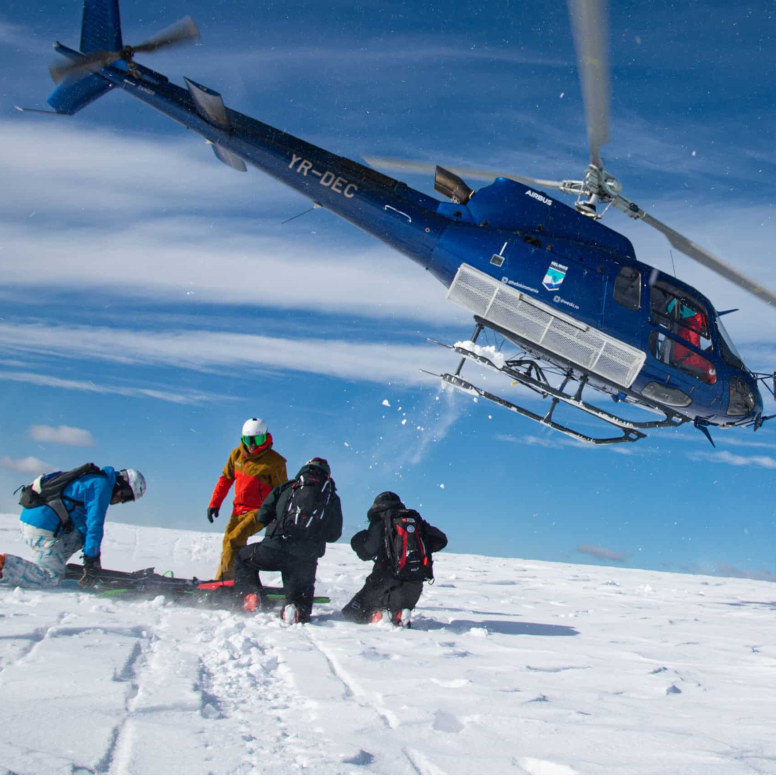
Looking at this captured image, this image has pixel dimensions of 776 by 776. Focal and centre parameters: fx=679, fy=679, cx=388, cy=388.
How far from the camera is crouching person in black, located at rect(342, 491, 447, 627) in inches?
230

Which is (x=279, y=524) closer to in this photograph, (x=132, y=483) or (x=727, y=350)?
(x=132, y=483)

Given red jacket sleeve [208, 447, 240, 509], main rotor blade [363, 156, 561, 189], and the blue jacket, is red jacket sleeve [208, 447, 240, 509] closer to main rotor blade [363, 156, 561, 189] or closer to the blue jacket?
the blue jacket

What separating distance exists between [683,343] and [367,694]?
8732mm

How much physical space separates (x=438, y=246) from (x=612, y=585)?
20.8 ft

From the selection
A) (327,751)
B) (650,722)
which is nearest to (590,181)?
(650,722)

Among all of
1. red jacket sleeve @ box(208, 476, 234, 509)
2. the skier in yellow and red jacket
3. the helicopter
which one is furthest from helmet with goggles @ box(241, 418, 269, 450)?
the helicopter

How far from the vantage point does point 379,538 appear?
5.97 meters

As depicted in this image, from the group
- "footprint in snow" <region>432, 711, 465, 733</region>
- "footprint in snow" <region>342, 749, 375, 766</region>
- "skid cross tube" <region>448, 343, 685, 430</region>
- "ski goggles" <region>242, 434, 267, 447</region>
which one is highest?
"skid cross tube" <region>448, 343, 685, 430</region>

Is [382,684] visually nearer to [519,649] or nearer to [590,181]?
[519,649]

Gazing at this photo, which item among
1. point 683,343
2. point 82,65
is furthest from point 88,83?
point 683,343

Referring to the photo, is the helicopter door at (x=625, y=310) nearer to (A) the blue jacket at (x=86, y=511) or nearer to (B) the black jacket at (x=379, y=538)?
(B) the black jacket at (x=379, y=538)

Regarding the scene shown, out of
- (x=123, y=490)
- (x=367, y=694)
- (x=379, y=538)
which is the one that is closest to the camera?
(x=367, y=694)

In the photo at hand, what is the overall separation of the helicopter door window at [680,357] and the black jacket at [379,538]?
576cm

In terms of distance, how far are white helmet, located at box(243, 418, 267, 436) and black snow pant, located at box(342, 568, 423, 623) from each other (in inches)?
78.9
